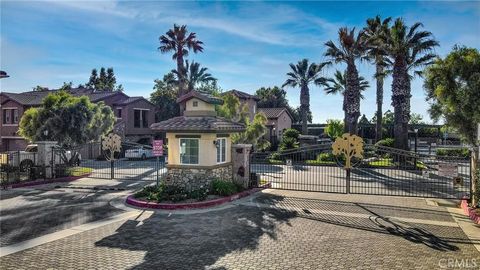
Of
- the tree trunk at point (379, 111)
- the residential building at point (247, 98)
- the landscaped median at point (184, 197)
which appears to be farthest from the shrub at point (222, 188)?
the residential building at point (247, 98)

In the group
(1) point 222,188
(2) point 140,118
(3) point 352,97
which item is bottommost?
(1) point 222,188

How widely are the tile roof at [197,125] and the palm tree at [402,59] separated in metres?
16.5

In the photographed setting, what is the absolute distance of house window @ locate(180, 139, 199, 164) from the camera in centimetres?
1620

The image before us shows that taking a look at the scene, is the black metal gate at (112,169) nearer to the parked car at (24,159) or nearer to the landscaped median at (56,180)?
the landscaped median at (56,180)

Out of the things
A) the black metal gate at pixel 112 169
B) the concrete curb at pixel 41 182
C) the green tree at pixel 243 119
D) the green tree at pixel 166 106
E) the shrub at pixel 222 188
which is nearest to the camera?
the shrub at pixel 222 188

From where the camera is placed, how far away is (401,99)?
95.2 ft

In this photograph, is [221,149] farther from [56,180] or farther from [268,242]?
[56,180]

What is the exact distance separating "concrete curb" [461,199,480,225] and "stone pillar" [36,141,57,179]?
66.4 feet

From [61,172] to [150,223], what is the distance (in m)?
12.7

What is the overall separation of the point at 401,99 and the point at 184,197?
2094 cm

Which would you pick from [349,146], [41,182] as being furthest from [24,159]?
[349,146]

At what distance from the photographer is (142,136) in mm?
44125

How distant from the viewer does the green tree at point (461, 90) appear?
12.8m

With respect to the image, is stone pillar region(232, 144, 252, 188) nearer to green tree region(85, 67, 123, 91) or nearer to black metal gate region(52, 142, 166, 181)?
black metal gate region(52, 142, 166, 181)
